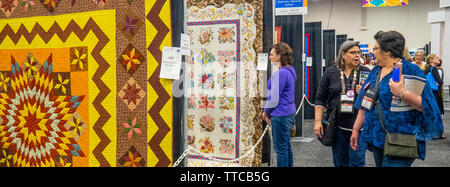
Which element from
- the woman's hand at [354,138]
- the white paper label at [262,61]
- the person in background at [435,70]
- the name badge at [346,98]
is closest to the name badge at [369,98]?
the woman's hand at [354,138]

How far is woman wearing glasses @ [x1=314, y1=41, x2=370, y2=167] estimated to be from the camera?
2.71 meters

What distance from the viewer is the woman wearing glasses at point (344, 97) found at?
2.71 metres

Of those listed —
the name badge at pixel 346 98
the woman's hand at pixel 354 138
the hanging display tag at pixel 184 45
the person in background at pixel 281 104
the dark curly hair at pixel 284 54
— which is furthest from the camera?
the dark curly hair at pixel 284 54

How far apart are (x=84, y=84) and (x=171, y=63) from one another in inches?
27.4

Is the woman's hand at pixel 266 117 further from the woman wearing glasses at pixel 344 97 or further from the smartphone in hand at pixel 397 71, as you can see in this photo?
the smartphone in hand at pixel 397 71

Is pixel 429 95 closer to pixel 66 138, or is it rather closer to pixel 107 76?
pixel 107 76

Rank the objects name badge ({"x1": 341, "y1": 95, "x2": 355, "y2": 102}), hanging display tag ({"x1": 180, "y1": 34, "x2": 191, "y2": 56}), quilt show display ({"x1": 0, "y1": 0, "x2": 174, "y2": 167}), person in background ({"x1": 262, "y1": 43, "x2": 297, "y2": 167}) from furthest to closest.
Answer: person in background ({"x1": 262, "y1": 43, "x2": 297, "y2": 167}) < name badge ({"x1": 341, "y1": 95, "x2": 355, "y2": 102}) < quilt show display ({"x1": 0, "y1": 0, "x2": 174, "y2": 167}) < hanging display tag ({"x1": 180, "y1": 34, "x2": 191, "y2": 56})

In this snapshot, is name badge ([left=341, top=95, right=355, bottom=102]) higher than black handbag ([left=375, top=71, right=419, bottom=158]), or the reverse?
name badge ([left=341, top=95, right=355, bottom=102])

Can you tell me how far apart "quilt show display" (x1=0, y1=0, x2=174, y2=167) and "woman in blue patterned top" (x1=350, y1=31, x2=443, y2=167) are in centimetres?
122

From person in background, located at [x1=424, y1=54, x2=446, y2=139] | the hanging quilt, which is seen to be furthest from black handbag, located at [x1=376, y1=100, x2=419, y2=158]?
person in background, located at [x1=424, y1=54, x2=446, y2=139]

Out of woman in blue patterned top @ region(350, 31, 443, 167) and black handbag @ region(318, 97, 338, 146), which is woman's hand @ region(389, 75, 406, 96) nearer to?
woman in blue patterned top @ region(350, 31, 443, 167)

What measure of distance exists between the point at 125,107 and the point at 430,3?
17837 millimetres

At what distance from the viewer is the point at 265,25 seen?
11.1ft

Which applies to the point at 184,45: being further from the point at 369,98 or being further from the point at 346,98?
the point at 346,98
